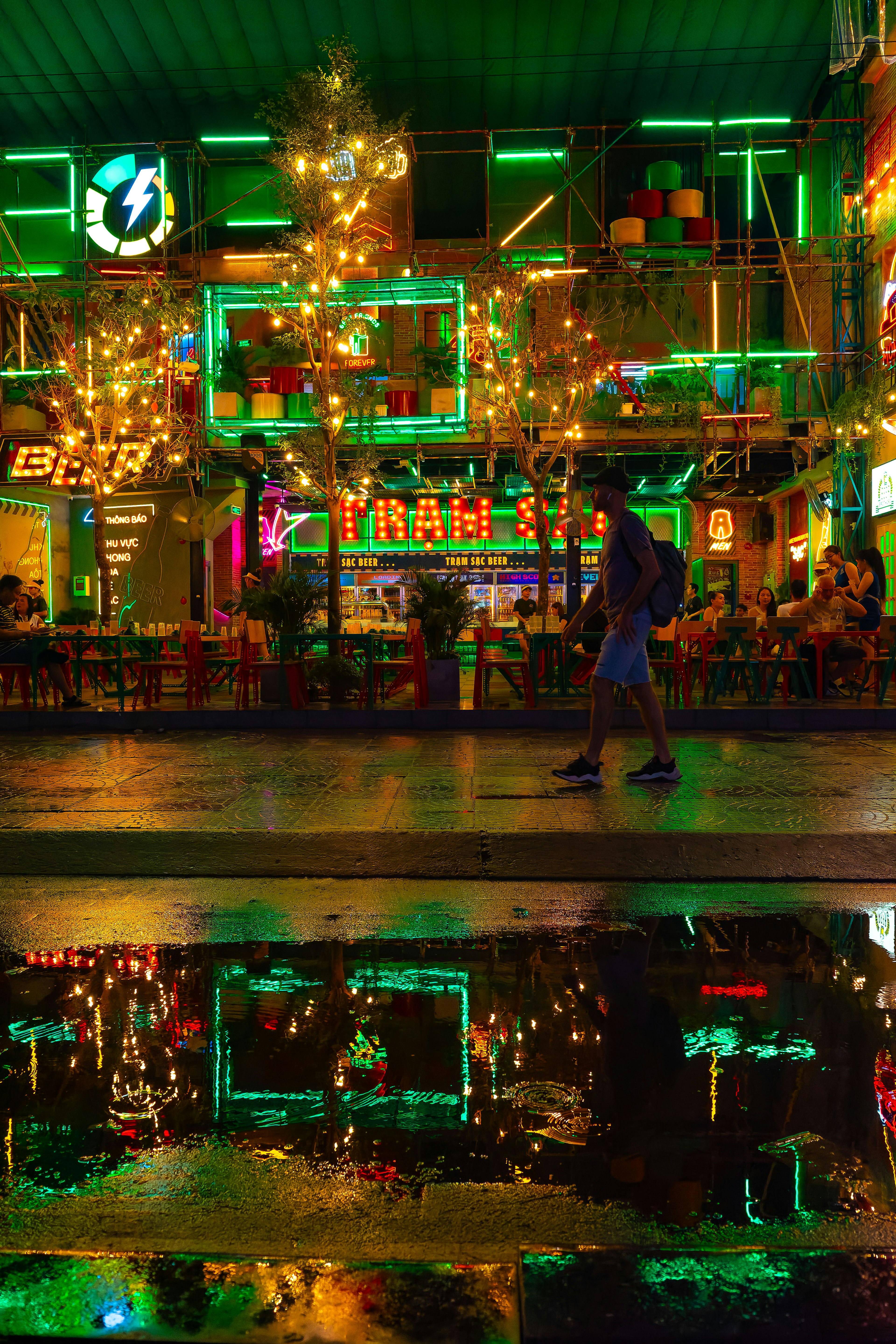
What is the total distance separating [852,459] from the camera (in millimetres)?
20422

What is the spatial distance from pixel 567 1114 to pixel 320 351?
42.5 feet

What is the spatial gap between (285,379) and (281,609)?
11287 millimetres

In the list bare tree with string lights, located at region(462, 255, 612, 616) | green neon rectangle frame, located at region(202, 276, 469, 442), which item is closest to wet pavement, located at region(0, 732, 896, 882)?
bare tree with string lights, located at region(462, 255, 612, 616)

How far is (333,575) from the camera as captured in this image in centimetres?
1367

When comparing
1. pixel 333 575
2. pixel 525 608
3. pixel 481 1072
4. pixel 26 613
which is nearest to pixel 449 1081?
pixel 481 1072

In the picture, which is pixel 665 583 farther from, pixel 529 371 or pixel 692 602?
pixel 692 602

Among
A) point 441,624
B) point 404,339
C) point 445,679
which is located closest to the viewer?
point 445,679

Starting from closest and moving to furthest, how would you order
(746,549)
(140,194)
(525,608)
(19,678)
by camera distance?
1. (19,678)
2. (525,608)
3. (140,194)
4. (746,549)

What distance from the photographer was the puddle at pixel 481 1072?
7.49 ft

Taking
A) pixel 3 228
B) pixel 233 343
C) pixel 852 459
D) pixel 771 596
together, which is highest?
pixel 3 228

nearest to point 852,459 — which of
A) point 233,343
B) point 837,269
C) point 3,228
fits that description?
point 837,269

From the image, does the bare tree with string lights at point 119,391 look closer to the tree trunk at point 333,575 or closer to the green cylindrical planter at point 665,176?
the tree trunk at point 333,575

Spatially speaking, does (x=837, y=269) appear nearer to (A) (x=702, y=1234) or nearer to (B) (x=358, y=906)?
(B) (x=358, y=906)

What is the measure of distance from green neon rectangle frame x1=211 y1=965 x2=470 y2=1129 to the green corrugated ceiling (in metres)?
22.1
